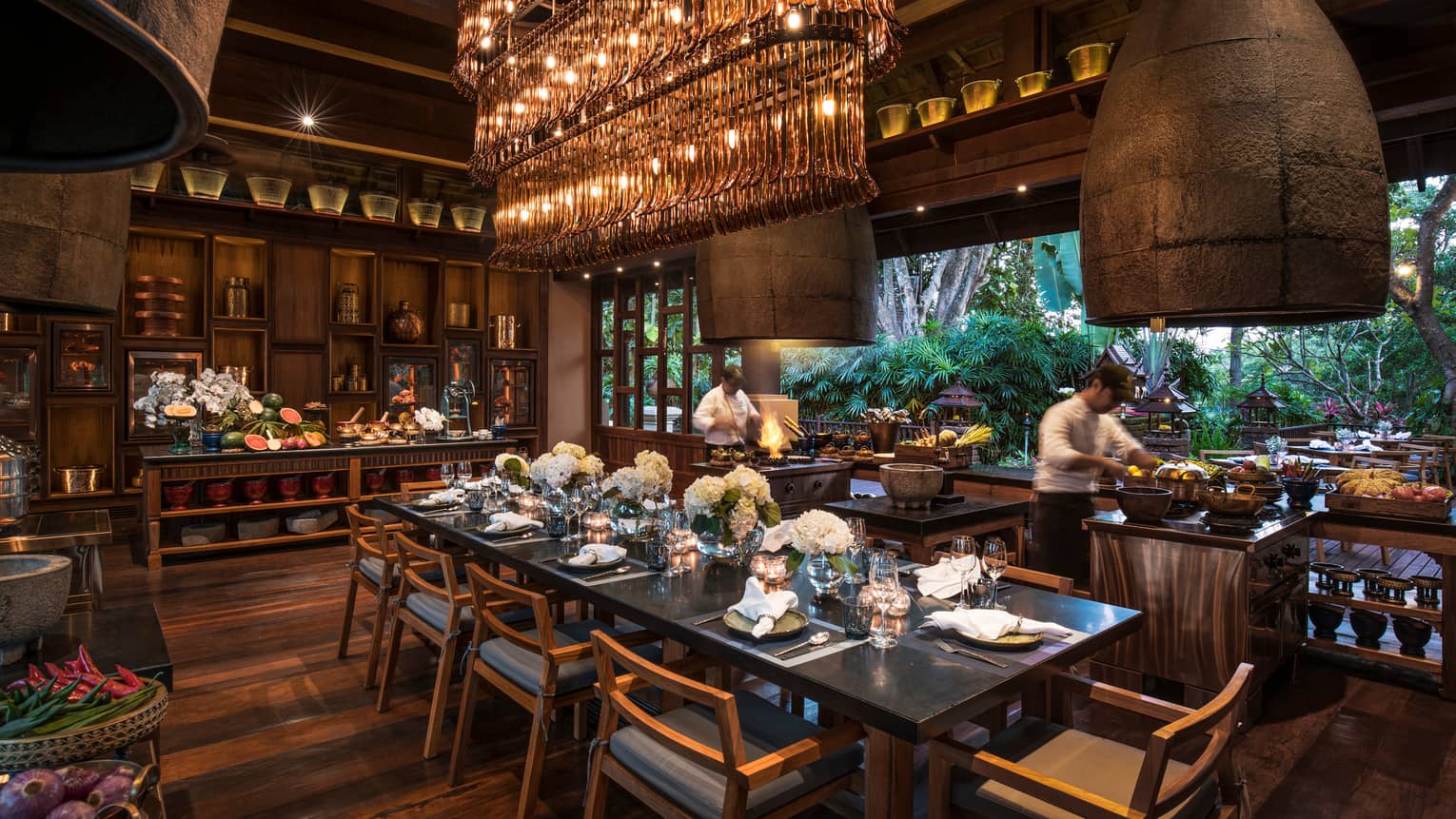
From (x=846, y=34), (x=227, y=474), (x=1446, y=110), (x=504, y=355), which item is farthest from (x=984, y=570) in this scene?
(x=504, y=355)

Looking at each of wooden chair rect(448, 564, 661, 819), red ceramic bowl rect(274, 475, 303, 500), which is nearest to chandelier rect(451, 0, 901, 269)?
wooden chair rect(448, 564, 661, 819)

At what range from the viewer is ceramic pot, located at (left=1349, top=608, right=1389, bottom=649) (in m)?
4.04

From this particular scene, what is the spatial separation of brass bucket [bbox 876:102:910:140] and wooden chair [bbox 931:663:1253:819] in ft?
12.4

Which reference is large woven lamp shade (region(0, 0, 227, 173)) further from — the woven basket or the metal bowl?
the metal bowl

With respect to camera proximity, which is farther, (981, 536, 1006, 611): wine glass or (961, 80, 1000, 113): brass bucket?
(961, 80, 1000, 113): brass bucket

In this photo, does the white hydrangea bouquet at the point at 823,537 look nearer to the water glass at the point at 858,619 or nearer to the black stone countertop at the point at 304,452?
the water glass at the point at 858,619

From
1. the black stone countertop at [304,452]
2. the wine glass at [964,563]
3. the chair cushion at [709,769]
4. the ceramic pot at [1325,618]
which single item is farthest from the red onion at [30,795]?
the black stone countertop at [304,452]

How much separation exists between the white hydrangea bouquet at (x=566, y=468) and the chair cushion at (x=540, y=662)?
87 cm

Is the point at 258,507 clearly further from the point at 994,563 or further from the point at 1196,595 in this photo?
the point at 1196,595

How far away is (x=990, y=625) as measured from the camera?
7.14 feet

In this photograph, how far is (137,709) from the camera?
59.8 inches

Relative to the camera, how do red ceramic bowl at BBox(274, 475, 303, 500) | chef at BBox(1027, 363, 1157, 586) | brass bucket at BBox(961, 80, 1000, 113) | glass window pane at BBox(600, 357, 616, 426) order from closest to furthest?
chef at BBox(1027, 363, 1157, 586), brass bucket at BBox(961, 80, 1000, 113), red ceramic bowl at BBox(274, 475, 303, 500), glass window pane at BBox(600, 357, 616, 426)

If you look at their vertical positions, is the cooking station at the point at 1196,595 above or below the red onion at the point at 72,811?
below

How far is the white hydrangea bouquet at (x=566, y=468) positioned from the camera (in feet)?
12.7
